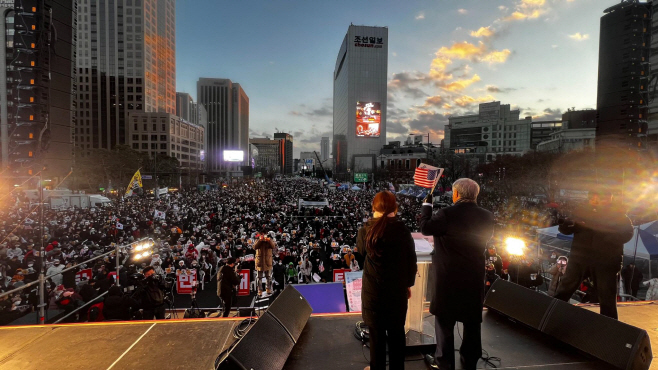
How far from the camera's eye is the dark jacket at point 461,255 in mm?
2805

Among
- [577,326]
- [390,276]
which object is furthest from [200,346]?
[577,326]

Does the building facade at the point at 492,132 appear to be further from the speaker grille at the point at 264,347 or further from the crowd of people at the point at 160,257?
the speaker grille at the point at 264,347

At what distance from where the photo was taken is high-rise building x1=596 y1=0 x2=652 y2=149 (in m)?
66.0

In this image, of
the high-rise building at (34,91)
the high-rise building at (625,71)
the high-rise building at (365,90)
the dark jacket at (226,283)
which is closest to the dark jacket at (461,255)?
the dark jacket at (226,283)

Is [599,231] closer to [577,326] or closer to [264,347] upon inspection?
[577,326]

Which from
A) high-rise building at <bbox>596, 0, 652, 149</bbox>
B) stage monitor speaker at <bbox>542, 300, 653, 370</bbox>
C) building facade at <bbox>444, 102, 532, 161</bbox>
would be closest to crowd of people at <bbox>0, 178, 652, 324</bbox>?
stage monitor speaker at <bbox>542, 300, 653, 370</bbox>

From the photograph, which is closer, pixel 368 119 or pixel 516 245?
pixel 516 245

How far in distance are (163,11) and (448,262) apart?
145027 millimetres

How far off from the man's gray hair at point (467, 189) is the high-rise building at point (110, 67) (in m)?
121

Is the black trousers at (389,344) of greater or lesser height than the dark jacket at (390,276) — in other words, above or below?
below

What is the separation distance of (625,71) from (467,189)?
321 feet

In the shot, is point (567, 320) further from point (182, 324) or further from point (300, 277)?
point (300, 277)

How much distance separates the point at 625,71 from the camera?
69000 millimetres

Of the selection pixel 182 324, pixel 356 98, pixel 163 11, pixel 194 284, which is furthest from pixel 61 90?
pixel 356 98
